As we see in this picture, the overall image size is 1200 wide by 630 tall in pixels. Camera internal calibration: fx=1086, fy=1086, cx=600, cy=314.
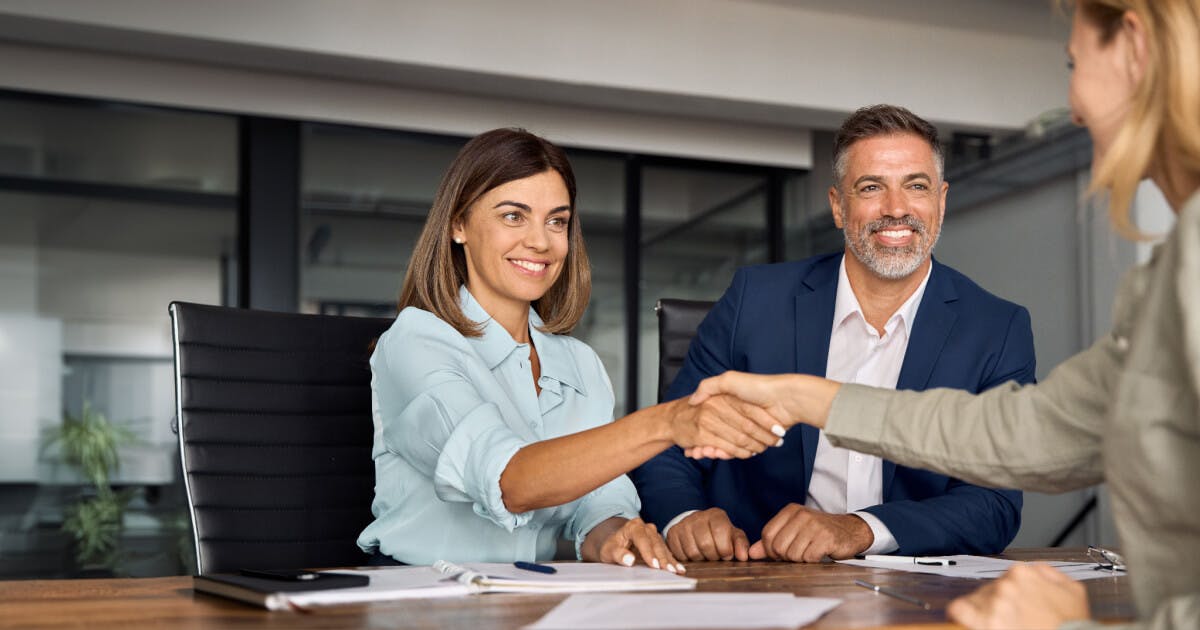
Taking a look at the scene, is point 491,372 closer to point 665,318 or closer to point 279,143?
point 665,318

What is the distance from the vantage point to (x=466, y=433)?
1.65m

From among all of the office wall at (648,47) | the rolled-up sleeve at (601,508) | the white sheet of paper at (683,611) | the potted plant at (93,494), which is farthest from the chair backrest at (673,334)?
the potted plant at (93,494)

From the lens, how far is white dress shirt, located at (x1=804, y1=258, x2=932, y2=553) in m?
2.34

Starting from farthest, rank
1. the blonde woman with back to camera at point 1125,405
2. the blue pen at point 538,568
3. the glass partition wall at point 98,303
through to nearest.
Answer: the glass partition wall at point 98,303, the blue pen at point 538,568, the blonde woman with back to camera at point 1125,405

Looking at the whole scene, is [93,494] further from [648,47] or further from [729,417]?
[729,417]

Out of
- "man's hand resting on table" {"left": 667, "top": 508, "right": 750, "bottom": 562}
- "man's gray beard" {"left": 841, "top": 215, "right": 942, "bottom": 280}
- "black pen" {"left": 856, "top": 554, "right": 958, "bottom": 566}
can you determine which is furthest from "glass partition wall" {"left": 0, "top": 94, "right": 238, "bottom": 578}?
"black pen" {"left": 856, "top": 554, "right": 958, "bottom": 566}

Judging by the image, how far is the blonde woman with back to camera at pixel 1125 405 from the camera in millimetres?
880

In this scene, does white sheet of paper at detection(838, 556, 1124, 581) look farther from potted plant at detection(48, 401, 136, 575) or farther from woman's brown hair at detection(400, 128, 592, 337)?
potted plant at detection(48, 401, 136, 575)

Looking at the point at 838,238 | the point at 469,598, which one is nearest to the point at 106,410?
the point at 838,238

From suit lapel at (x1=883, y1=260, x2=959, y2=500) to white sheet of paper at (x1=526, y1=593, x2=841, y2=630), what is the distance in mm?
1120

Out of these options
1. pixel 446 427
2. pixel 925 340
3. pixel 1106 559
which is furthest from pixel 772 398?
pixel 925 340

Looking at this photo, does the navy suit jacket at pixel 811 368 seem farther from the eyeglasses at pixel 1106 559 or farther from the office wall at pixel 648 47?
→ the office wall at pixel 648 47

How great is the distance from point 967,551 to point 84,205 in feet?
14.7

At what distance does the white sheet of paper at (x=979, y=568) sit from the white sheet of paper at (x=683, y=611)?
0.41 m
